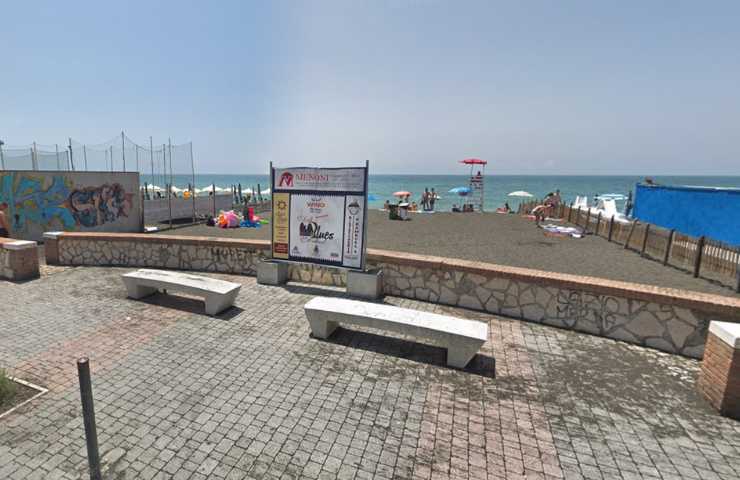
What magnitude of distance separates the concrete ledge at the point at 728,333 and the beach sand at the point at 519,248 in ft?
20.9

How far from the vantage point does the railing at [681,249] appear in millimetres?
10266

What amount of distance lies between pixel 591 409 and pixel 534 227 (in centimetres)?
1812

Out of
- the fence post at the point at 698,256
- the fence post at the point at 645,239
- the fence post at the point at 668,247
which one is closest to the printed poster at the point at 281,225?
the fence post at the point at 698,256

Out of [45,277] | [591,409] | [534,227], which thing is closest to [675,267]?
[534,227]

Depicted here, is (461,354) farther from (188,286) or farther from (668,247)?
(668,247)

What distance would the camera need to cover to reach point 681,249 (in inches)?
465

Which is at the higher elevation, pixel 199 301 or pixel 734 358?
pixel 734 358

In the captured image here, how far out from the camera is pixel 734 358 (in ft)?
12.8

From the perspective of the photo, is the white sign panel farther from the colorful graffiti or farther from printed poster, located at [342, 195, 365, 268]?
the colorful graffiti

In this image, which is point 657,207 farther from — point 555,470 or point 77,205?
point 77,205

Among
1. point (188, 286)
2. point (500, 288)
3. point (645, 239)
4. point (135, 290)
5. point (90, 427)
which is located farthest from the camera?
point (645, 239)

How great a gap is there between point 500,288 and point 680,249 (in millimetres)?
9034

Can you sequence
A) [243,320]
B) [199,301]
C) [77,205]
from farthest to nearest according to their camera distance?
[77,205] → [199,301] → [243,320]

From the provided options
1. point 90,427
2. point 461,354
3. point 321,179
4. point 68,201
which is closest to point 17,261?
point 321,179
